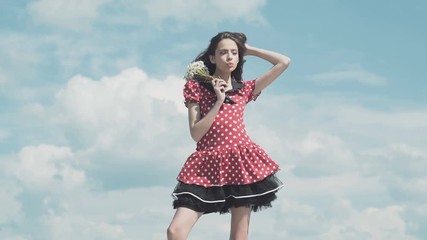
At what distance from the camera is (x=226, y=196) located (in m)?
6.60

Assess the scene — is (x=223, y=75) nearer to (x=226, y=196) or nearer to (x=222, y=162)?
(x=222, y=162)

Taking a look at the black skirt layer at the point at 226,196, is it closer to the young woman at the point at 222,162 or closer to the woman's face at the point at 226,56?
the young woman at the point at 222,162

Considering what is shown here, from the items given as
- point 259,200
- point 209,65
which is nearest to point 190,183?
point 259,200

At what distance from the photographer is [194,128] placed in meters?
6.53

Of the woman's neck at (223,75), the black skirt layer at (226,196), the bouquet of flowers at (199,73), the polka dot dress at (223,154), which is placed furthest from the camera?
the woman's neck at (223,75)

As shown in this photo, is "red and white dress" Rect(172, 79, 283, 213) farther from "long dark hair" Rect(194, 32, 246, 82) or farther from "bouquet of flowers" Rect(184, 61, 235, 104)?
"long dark hair" Rect(194, 32, 246, 82)

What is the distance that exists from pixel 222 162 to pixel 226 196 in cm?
30

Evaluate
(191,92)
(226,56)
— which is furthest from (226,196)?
(226,56)

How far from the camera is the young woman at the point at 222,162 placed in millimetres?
6488

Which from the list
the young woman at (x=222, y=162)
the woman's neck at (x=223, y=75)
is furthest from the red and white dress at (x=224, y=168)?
the woman's neck at (x=223, y=75)

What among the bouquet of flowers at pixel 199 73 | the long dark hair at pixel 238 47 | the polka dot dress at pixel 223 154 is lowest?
the polka dot dress at pixel 223 154

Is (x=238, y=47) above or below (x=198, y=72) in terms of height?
above

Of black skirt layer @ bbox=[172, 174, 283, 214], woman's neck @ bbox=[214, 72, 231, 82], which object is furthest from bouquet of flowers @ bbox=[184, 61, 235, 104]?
black skirt layer @ bbox=[172, 174, 283, 214]

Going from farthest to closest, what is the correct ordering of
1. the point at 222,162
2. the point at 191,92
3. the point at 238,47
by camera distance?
1. the point at 238,47
2. the point at 191,92
3. the point at 222,162
